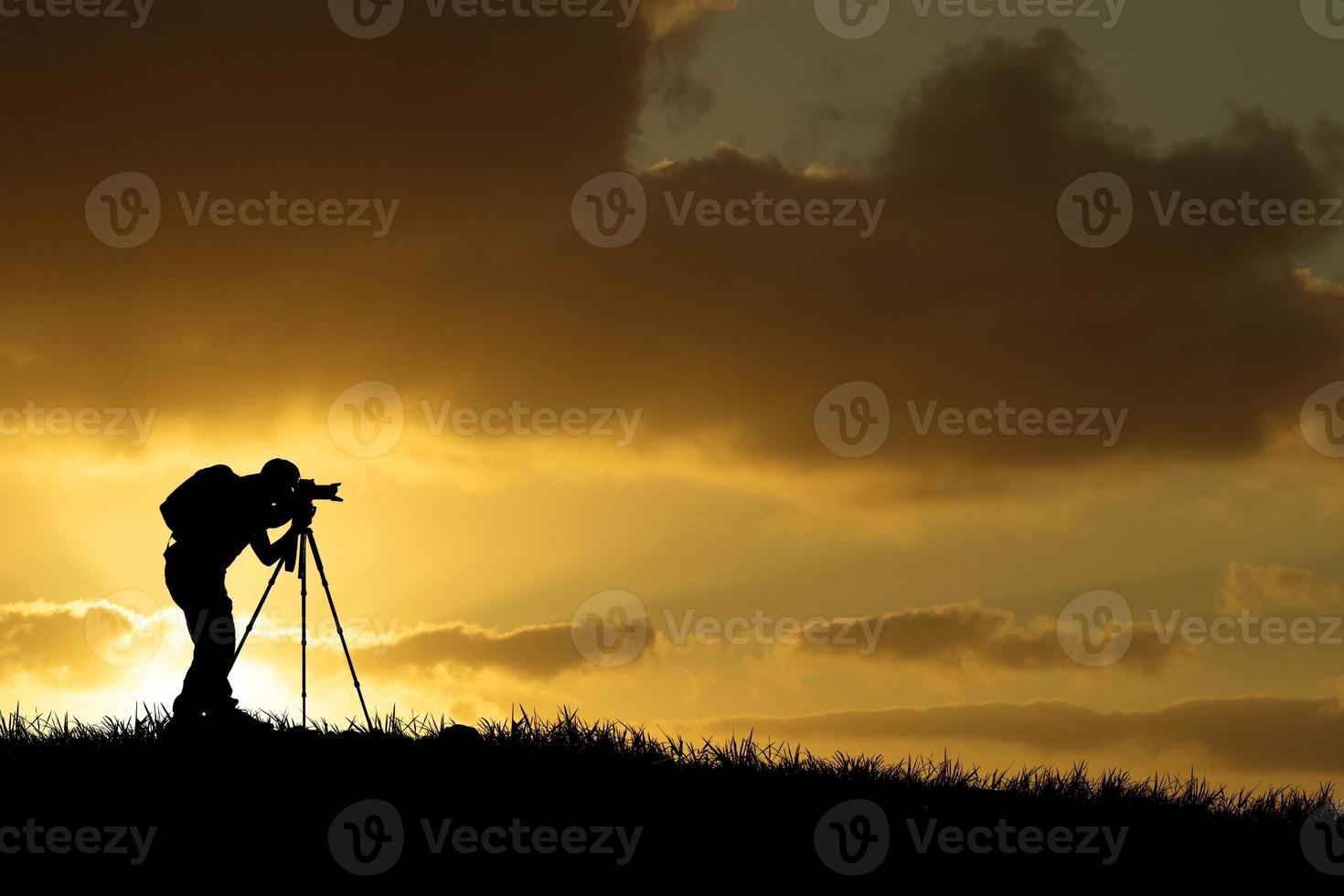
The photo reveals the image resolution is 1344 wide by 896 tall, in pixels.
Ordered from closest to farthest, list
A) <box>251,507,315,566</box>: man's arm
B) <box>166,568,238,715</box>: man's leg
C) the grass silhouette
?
the grass silhouette < <box>166,568,238,715</box>: man's leg < <box>251,507,315,566</box>: man's arm

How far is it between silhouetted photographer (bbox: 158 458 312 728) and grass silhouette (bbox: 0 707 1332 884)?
0.58 meters

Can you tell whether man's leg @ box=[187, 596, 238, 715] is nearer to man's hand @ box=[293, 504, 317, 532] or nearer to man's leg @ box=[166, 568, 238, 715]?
man's leg @ box=[166, 568, 238, 715]

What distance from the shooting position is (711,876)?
10977 mm

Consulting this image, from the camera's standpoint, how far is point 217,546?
15078 millimetres

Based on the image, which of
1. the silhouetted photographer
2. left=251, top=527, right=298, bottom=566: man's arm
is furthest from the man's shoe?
left=251, top=527, right=298, bottom=566: man's arm

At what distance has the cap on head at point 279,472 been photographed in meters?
15.3

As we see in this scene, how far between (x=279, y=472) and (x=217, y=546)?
3.41ft

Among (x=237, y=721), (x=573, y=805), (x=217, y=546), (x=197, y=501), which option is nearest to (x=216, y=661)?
(x=237, y=721)

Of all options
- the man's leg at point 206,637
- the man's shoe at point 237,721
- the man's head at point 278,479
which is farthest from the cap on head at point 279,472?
the man's shoe at point 237,721

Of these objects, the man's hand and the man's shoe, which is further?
the man's hand

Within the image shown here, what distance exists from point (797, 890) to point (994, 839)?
229 centimetres

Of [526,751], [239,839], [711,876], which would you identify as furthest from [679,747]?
[239,839]

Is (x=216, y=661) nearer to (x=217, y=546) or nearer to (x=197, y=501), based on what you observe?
(x=217, y=546)

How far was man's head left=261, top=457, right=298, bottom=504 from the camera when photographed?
15305 mm
